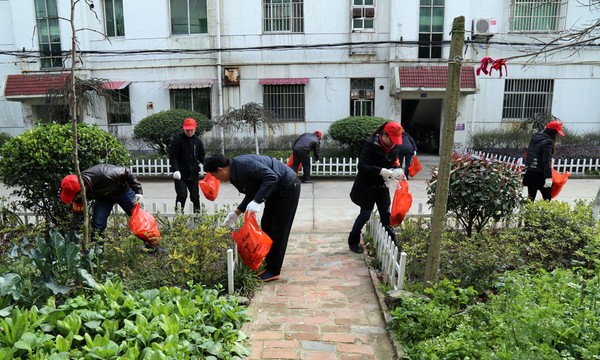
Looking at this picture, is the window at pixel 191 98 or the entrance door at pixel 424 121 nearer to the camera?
the window at pixel 191 98

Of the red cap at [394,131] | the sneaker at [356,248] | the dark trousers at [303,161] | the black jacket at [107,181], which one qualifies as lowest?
the sneaker at [356,248]

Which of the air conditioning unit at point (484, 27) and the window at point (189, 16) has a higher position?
the window at point (189, 16)

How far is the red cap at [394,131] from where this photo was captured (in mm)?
4445

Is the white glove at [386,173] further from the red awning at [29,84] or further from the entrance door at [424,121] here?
the red awning at [29,84]

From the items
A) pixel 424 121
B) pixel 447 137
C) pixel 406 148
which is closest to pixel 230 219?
pixel 447 137

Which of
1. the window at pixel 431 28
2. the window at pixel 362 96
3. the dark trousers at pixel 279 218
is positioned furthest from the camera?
the window at pixel 362 96

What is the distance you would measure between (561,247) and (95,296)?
4226 mm

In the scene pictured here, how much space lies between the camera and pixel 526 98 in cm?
1423

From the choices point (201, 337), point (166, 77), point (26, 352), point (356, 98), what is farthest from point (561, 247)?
point (166, 77)

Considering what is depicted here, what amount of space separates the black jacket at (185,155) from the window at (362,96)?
28.6 ft

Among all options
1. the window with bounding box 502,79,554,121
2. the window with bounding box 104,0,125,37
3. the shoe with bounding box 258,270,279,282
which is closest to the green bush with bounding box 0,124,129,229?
the shoe with bounding box 258,270,279,282

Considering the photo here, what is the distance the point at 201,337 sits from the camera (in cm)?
281

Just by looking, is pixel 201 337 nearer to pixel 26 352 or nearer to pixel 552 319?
pixel 26 352

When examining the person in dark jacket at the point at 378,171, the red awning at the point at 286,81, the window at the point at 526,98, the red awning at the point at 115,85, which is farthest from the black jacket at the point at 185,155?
the window at the point at 526,98
